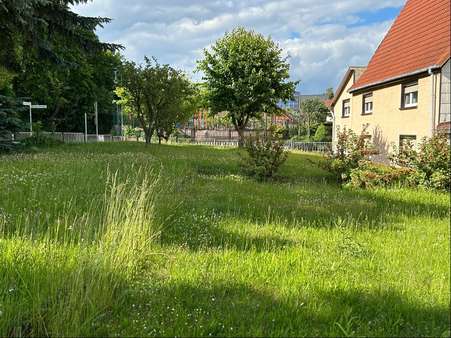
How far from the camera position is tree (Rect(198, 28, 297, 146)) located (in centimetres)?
3344

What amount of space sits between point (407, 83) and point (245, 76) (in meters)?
19.9

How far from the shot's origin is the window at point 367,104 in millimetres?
21875

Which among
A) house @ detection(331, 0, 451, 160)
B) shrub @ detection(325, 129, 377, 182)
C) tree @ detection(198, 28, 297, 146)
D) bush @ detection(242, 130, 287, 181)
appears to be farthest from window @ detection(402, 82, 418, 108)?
tree @ detection(198, 28, 297, 146)

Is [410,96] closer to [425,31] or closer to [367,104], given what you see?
[367,104]

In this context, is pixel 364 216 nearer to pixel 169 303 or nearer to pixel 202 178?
pixel 169 303

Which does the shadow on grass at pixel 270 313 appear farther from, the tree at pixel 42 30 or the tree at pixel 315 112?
the tree at pixel 315 112

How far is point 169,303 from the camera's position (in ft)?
11.5

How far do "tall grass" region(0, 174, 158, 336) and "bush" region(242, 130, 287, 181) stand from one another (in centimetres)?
705

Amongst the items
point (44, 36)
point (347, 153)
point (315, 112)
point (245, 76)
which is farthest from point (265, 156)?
point (315, 112)

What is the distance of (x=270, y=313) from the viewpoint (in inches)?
127

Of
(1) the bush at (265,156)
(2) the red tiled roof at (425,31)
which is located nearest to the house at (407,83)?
(2) the red tiled roof at (425,31)

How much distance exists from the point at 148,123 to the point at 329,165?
2099 centimetres

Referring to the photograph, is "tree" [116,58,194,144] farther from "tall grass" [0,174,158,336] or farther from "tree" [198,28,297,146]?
"tall grass" [0,174,158,336]

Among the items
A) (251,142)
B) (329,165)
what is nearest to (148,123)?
(251,142)
